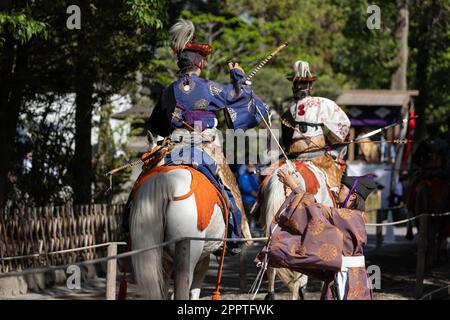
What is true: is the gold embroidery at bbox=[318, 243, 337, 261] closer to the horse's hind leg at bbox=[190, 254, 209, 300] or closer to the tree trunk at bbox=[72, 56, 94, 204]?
the horse's hind leg at bbox=[190, 254, 209, 300]

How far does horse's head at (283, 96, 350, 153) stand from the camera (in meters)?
11.0

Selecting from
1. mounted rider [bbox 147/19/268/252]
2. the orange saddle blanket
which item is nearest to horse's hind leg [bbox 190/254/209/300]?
mounted rider [bbox 147/19/268/252]

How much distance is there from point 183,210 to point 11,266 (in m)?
5.89

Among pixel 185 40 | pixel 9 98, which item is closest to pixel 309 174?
pixel 185 40

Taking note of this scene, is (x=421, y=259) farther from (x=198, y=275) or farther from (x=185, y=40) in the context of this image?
(x=185, y=40)

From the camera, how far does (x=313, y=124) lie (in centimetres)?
1099

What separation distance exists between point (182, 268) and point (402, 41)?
27477 millimetres

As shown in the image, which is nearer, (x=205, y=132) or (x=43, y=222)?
(x=205, y=132)

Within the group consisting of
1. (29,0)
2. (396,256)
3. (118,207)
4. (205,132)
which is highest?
(29,0)

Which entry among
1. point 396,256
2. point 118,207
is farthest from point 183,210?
point 396,256

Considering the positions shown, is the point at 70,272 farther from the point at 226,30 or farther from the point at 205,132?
the point at 226,30
